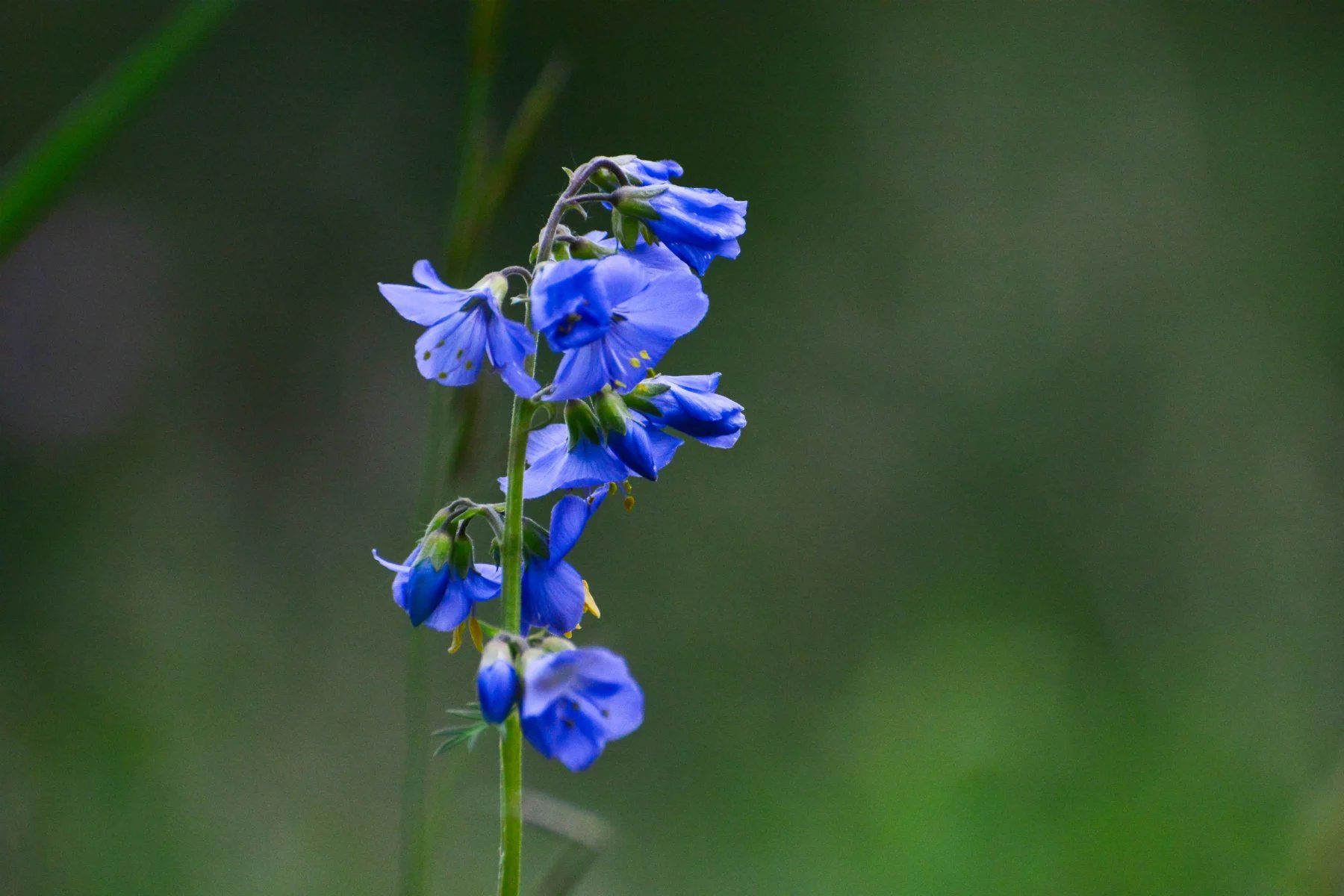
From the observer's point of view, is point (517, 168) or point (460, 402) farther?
point (517, 168)

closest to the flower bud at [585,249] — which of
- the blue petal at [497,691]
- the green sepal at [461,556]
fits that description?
the green sepal at [461,556]

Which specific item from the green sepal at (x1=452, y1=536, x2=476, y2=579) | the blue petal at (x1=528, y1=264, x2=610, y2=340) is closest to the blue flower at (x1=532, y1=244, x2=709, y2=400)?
the blue petal at (x1=528, y1=264, x2=610, y2=340)

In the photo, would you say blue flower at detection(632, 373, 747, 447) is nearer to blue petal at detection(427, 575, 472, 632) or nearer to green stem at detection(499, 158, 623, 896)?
green stem at detection(499, 158, 623, 896)

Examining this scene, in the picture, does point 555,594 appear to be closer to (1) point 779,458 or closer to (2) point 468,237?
(2) point 468,237

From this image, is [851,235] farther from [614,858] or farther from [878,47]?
[614,858]

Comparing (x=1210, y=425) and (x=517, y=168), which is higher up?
(x=1210, y=425)

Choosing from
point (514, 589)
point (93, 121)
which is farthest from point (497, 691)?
point (93, 121)

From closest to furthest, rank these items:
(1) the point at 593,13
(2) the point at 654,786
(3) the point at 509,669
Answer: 1. (3) the point at 509,669
2. (2) the point at 654,786
3. (1) the point at 593,13

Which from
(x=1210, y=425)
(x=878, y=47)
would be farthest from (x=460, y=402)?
(x=878, y=47)
